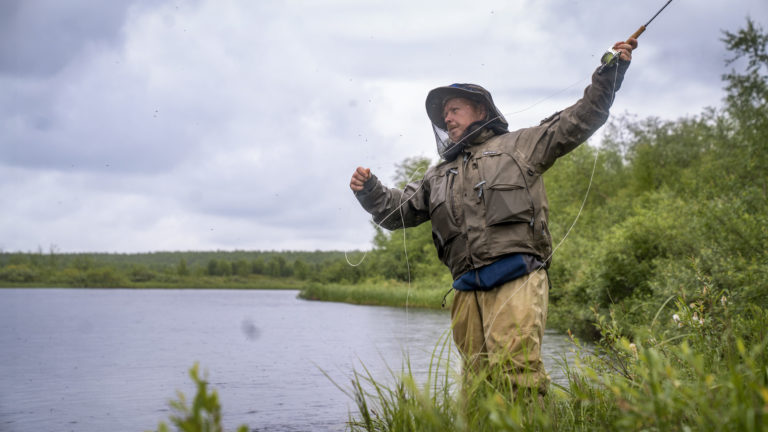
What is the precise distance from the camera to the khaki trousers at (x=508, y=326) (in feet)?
11.1

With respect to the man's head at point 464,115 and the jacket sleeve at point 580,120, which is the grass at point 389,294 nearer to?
the man's head at point 464,115

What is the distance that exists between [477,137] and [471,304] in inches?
41.2

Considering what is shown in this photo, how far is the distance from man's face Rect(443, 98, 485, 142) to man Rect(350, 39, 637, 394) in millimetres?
20

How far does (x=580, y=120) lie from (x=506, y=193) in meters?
0.58

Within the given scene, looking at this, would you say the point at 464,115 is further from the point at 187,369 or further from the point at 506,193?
the point at 187,369

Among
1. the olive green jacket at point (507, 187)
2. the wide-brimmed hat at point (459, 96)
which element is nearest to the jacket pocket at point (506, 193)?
the olive green jacket at point (507, 187)

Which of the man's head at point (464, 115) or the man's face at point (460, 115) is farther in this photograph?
the man's face at point (460, 115)

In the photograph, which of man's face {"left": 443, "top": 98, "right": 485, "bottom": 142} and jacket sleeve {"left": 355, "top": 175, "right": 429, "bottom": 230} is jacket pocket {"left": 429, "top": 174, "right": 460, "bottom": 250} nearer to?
jacket sleeve {"left": 355, "top": 175, "right": 429, "bottom": 230}

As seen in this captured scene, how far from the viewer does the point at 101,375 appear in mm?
9891

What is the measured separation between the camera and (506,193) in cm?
368

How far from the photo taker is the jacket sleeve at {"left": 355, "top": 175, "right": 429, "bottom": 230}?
434 cm

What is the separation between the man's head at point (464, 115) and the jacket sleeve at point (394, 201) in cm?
32

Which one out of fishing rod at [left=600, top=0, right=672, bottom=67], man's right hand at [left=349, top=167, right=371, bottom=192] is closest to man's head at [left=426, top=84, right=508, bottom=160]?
man's right hand at [left=349, top=167, right=371, bottom=192]

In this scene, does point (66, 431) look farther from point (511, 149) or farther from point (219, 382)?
point (511, 149)
